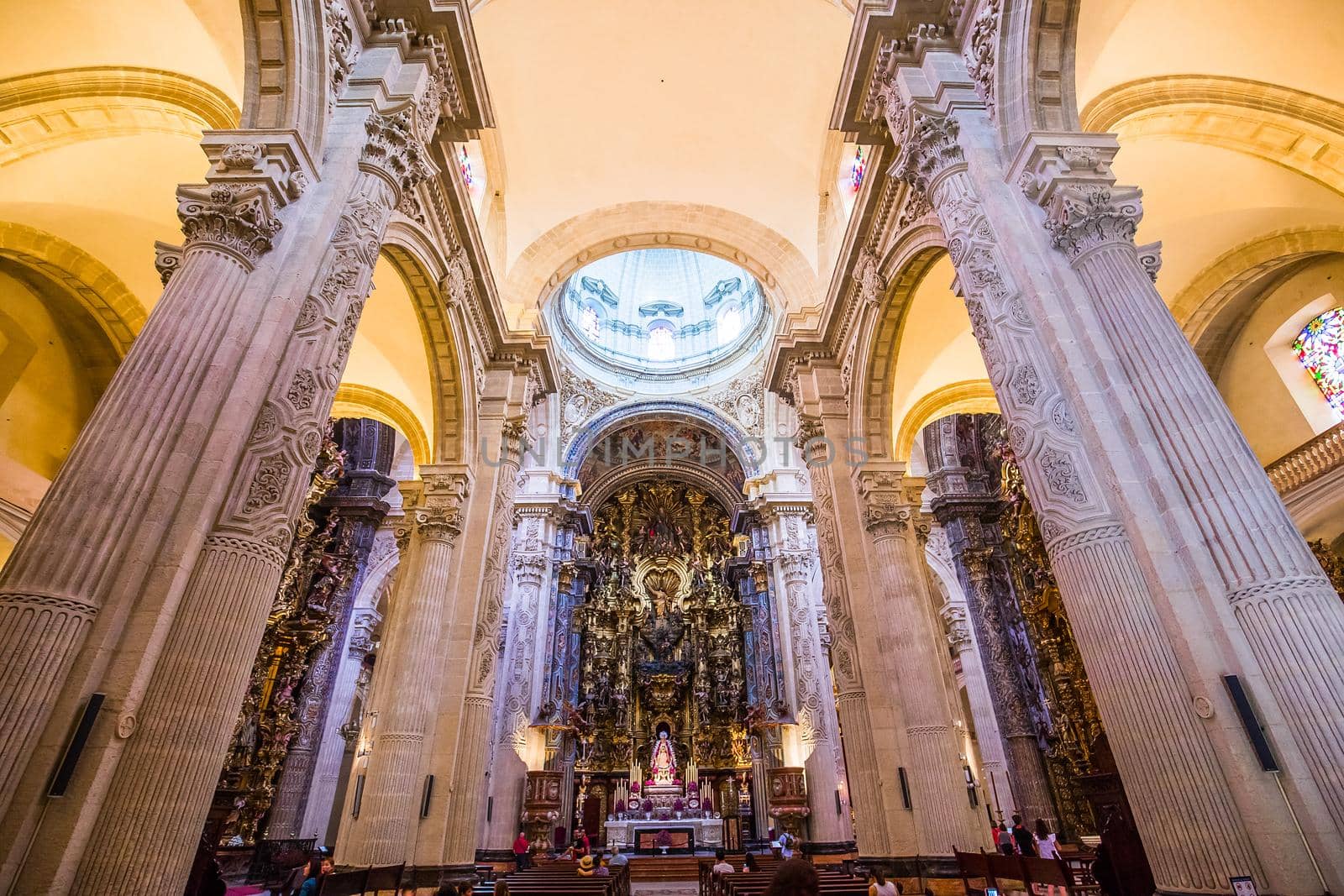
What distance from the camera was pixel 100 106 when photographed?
8609mm

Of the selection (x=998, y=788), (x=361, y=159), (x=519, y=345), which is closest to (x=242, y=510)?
(x=361, y=159)

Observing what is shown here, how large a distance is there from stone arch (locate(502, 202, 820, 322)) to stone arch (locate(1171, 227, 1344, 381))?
7.11 m

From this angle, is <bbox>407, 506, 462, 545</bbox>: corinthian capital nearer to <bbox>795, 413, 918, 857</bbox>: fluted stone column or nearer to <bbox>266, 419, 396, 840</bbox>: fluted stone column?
<bbox>795, 413, 918, 857</bbox>: fluted stone column

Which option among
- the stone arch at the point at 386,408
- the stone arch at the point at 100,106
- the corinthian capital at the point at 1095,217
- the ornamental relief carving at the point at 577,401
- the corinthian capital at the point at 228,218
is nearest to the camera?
the corinthian capital at the point at 228,218

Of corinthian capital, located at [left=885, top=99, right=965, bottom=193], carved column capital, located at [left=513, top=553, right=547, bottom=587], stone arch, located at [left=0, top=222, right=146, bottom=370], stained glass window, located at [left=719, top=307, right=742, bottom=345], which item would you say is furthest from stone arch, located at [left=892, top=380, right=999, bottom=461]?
stone arch, located at [left=0, top=222, right=146, bottom=370]

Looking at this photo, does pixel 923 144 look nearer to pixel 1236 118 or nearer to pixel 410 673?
pixel 1236 118

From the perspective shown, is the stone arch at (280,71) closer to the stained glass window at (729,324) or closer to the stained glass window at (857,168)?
the stained glass window at (857,168)

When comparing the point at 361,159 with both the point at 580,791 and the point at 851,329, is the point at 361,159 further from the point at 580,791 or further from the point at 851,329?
the point at 580,791

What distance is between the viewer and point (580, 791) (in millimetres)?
25797

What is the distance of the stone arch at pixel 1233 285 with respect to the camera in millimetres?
11109

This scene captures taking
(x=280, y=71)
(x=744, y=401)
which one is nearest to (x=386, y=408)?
(x=280, y=71)

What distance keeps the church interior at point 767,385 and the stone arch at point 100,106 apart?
66mm

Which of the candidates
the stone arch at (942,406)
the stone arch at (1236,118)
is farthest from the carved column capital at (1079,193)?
the stone arch at (942,406)

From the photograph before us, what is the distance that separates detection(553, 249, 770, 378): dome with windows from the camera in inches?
1037
